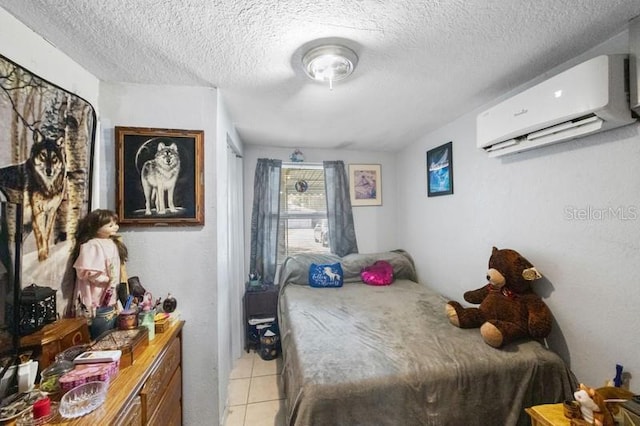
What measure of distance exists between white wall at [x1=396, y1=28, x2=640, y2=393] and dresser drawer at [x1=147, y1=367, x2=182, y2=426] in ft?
7.31

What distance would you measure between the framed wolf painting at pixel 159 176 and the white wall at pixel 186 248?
0.16ft

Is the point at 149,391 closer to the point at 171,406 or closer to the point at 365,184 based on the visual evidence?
the point at 171,406

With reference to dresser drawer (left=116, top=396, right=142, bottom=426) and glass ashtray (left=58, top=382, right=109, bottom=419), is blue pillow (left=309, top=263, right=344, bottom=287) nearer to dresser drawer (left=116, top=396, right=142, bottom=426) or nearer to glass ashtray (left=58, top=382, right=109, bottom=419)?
dresser drawer (left=116, top=396, right=142, bottom=426)

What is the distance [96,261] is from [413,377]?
1701 millimetres

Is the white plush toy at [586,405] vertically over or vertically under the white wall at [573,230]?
under

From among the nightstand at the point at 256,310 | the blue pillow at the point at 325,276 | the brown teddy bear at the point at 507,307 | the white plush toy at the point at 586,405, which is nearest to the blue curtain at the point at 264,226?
the nightstand at the point at 256,310

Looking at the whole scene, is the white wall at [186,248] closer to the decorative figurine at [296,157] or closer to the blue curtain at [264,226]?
the blue curtain at [264,226]

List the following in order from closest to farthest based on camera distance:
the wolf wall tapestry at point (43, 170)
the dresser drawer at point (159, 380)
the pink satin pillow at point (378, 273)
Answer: the wolf wall tapestry at point (43, 170) → the dresser drawer at point (159, 380) → the pink satin pillow at point (378, 273)

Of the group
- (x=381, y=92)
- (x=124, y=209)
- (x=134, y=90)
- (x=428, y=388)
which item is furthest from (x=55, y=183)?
(x=428, y=388)

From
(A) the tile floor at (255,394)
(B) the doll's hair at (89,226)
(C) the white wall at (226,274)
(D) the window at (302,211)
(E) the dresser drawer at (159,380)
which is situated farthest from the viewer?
(D) the window at (302,211)

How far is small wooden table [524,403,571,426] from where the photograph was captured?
1120mm

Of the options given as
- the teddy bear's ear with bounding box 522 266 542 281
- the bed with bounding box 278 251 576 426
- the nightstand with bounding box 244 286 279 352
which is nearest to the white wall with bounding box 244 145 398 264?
the nightstand with bounding box 244 286 279 352

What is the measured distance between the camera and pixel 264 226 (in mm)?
3076

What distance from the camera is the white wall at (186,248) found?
1568 millimetres
